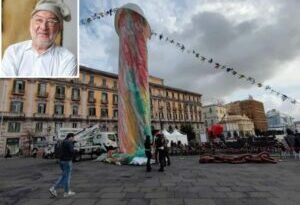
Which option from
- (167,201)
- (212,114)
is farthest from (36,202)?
(212,114)

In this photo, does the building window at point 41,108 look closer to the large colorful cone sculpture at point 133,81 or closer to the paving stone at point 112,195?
the large colorful cone sculpture at point 133,81

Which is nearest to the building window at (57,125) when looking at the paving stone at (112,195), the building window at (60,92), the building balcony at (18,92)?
the building window at (60,92)

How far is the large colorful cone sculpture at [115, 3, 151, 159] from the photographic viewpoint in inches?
543

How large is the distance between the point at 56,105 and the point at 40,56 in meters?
36.6

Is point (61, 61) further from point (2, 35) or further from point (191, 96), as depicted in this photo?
point (191, 96)

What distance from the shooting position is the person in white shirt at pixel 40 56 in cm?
769

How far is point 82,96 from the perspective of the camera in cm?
4600

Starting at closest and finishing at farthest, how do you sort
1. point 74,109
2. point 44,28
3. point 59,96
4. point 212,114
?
point 44,28, point 59,96, point 74,109, point 212,114

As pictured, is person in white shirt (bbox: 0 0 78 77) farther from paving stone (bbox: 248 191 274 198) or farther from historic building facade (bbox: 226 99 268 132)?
historic building facade (bbox: 226 99 268 132)

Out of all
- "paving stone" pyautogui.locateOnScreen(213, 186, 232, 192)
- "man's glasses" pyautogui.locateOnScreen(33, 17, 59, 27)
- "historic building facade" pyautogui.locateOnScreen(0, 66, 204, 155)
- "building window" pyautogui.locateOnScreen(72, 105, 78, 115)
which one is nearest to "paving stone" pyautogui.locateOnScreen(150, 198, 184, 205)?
"paving stone" pyautogui.locateOnScreen(213, 186, 232, 192)

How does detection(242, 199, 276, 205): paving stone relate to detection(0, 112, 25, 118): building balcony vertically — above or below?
below

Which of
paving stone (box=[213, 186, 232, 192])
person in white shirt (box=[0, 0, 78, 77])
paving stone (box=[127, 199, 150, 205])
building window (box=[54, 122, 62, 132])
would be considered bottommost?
paving stone (box=[213, 186, 232, 192])

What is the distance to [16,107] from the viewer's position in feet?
121

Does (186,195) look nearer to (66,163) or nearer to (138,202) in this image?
(138,202)
